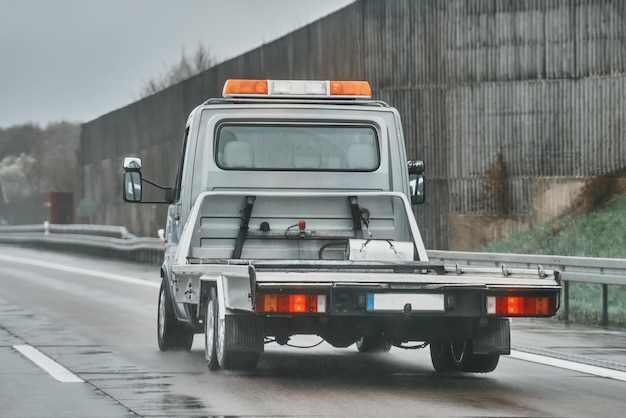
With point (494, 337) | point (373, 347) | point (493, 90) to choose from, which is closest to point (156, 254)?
point (493, 90)

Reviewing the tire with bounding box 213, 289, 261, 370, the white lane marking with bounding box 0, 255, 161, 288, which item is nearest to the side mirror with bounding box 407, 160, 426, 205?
the tire with bounding box 213, 289, 261, 370

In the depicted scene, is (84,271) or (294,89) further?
(84,271)

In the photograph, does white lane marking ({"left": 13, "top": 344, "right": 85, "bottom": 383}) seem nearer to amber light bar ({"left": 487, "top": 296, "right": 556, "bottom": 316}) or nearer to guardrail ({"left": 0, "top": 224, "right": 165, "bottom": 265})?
amber light bar ({"left": 487, "top": 296, "right": 556, "bottom": 316})

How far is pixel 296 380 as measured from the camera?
39.5 ft

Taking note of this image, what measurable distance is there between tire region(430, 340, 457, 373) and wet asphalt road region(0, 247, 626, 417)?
0.16 metres

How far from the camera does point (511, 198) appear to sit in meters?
39.4

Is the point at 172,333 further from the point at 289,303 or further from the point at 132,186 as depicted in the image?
the point at 289,303

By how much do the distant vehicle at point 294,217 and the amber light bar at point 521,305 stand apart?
1.32 feet

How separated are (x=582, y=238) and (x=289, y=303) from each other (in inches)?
883

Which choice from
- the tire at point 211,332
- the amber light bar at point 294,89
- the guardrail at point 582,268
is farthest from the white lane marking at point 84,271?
the tire at point 211,332

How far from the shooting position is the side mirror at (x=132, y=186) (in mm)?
15117

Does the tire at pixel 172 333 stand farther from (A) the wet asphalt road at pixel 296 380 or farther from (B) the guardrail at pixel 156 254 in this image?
(B) the guardrail at pixel 156 254

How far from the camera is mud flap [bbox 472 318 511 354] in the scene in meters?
12.0

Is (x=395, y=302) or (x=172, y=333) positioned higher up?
(x=395, y=302)
